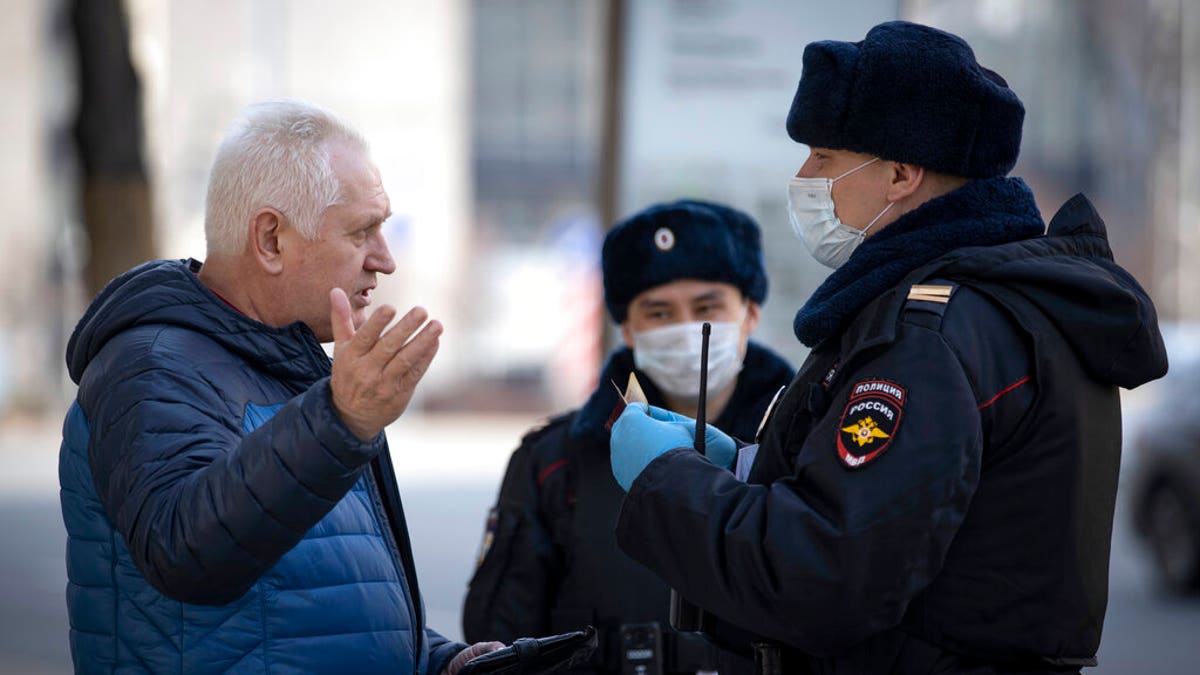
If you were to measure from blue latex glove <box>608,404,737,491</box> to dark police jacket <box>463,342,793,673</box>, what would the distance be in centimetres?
90

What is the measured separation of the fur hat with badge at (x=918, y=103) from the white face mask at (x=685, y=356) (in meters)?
1.24

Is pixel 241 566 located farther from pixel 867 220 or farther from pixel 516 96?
pixel 516 96

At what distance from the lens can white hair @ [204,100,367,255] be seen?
2512 mm

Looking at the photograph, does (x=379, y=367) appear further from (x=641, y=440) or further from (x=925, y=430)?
(x=925, y=430)

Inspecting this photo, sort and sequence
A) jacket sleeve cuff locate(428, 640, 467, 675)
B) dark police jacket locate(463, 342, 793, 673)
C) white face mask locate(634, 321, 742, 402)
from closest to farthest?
jacket sleeve cuff locate(428, 640, 467, 675)
dark police jacket locate(463, 342, 793, 673)
white face mask locate(634, 321, 742, 402)

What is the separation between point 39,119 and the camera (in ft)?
87.2

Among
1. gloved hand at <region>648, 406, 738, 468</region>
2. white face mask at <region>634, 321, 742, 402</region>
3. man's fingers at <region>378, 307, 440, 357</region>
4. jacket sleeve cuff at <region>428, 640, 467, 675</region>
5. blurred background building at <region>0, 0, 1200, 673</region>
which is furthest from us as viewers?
blurred background building at <region>0, 0, 1200, 673</region>

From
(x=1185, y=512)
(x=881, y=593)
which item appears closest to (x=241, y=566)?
(x=881, y=593)

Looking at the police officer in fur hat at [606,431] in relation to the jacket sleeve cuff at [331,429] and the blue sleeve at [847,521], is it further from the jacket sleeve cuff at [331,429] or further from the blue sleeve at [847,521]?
the jacket sleeve cuff at [331,429]

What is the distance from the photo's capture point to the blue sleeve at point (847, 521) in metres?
2.12

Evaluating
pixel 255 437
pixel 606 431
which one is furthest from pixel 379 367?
pixel 606 431

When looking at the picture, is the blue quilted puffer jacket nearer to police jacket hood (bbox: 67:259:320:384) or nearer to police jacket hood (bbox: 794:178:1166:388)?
police jacket hood (bbox: 67:259:320:384)

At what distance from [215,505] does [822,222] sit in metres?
1.13

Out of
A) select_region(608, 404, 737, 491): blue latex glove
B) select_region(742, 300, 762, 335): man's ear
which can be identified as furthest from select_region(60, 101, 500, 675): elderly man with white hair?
select_region(742, 300, 762, 335): man's ear
